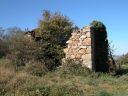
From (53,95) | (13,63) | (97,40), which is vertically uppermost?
(97,40)

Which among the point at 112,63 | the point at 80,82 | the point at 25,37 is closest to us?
the point at 80,82

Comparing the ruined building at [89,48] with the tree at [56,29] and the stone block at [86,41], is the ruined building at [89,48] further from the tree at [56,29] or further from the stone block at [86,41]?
the tree at [56,29]

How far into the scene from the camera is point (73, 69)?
18.4 meters

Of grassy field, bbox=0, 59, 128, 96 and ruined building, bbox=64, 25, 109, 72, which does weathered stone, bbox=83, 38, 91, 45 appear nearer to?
ruined building, bbox=64, 25, 109, 72

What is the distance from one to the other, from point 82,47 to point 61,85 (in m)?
6.55

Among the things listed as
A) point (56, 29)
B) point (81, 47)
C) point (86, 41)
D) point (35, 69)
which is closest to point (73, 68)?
A: point (81, 47)

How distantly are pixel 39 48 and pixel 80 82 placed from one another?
596 centimetres

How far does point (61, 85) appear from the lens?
13.0m

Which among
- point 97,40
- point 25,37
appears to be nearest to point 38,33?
point 25,37

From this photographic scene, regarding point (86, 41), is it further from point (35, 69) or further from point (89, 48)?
point (35, 69)

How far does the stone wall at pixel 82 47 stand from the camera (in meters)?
19.0

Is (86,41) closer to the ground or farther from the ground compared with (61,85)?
farther from the ground

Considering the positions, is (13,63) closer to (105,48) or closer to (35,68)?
(35,68)

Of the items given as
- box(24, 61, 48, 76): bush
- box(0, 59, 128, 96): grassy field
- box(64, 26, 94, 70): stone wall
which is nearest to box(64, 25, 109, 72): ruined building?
box(64, 26, 94, 70): stone wall
